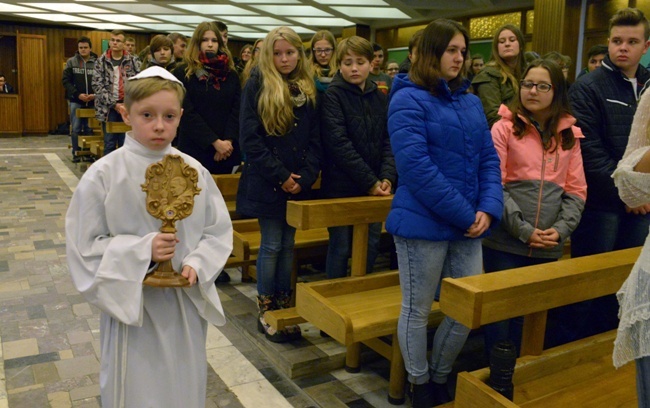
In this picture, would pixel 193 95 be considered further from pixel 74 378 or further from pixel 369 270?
pixel 74 378

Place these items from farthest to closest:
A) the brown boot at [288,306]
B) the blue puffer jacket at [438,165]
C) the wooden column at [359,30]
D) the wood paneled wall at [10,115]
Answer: the wooden column at [359,30] < the wood paneled wall at [10,115] < the brown boot at [288,306] < the blue puffer jacket at [438,165]

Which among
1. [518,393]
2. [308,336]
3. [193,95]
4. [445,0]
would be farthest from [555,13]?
[518,393]

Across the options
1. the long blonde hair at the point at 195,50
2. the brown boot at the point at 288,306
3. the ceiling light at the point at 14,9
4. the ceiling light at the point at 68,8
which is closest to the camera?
the brown boot at the point at 288,306

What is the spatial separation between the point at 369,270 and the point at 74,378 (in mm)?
1591

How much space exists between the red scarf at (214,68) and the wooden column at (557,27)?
19.3 ft

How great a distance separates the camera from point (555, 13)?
8.38 metres

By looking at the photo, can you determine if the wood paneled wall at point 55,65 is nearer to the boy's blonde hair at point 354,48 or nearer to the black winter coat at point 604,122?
the boy's blonde hair at point 354,48

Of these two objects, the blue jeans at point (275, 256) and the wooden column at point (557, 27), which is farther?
the wooden column at point (557, 27)

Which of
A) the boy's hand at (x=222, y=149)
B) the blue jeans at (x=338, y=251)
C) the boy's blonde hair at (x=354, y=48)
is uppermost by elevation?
the boy's blonde hair at (x=354, y=48)

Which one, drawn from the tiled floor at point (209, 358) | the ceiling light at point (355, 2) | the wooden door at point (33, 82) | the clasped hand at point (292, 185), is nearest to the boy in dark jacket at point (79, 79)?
the ceiling light at point (355, 2)

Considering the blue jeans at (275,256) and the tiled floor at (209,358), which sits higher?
the blue jeans at (275,256)

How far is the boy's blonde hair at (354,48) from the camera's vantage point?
315 cm

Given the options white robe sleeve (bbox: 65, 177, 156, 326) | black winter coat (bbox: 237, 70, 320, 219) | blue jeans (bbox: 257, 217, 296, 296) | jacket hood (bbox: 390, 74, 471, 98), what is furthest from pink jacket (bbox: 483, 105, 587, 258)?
white robe sleeve (bbox: 65, 177, 156, 326)

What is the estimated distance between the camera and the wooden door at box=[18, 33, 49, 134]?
589 inches
